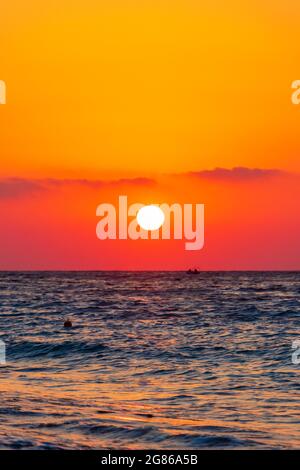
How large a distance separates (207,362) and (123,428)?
45.7 ft

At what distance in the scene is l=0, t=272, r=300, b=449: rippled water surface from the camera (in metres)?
19.1

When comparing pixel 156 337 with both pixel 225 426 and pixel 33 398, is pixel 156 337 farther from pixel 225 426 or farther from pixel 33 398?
pixel 225 426

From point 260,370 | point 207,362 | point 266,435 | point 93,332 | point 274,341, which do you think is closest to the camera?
point 266,435

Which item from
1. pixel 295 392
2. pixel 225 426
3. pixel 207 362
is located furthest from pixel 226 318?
pixel 225 426

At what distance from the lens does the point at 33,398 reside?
24078 mm

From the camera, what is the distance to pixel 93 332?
4812 cm

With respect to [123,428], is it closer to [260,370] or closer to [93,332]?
[260,370]

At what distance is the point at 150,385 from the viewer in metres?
27.5

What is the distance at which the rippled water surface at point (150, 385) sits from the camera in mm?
19141
